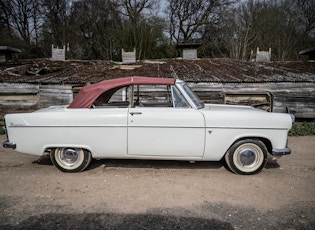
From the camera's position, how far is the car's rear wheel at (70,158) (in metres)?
4.18

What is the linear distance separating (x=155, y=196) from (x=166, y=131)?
1072 mm

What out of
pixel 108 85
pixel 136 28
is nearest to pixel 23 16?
pixel 136 28

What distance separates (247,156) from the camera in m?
4.08

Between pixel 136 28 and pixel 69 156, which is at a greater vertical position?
pixel 136 28

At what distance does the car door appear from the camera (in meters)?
3.92

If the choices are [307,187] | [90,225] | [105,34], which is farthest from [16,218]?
[105,34]

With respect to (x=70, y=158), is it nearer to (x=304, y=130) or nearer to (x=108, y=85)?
(x=108, y=85)

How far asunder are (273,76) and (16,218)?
31.1ft

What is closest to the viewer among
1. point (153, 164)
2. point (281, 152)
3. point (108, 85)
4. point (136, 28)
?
point (281, 152)

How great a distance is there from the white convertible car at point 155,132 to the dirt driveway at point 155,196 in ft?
1.16

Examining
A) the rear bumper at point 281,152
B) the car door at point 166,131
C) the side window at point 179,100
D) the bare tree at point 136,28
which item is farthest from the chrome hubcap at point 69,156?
the bare tree at point 136,28

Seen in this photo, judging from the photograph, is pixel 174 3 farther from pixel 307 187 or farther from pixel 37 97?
pixel 307 187

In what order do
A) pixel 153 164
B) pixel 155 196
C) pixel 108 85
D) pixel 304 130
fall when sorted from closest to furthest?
pixel 155 196 → pixel 108 85 → pixel 153 164 → pixel 304 130

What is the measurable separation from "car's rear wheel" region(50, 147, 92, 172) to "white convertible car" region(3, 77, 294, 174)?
0.02 metres
